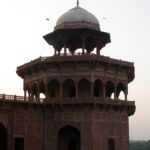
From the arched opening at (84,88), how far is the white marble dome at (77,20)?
204 inches

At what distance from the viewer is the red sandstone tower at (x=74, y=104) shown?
3203cm

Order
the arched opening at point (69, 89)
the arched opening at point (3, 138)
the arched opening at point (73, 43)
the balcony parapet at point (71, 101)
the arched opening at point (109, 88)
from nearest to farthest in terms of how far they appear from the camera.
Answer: the balcony parapet at point (71, 101) → the arched opening at point (3, 138) → the arched opening at point (69, 89) → the arched opening at point (109, 88) → the arched opening at point (73, 43)

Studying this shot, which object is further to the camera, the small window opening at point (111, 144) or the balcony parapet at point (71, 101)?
the small window opening at point (111, 144)

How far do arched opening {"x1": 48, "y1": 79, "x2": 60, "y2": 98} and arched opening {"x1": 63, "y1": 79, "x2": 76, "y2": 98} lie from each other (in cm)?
66

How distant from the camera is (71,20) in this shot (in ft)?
119

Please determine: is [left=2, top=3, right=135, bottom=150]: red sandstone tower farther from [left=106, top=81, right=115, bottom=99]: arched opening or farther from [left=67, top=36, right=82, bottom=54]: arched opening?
[left=67, top=36, right=82, bottom=54]: arched opening

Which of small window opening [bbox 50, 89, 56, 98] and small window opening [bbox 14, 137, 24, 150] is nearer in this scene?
small window opening [bbox 14, 137, 24, 150]

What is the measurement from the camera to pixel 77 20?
118 ft

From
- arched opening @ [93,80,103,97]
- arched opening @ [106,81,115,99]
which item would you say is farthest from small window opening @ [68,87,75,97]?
arched opening @ [106,81,115,99]

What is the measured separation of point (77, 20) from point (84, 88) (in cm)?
657

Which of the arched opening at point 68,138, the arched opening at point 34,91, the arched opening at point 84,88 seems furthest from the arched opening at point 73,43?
the arched opening at point 68,138

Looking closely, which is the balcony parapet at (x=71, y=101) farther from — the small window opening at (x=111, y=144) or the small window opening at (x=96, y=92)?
the small window opening at (x=111, y=144)

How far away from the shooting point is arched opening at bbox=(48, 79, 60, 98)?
3450cm

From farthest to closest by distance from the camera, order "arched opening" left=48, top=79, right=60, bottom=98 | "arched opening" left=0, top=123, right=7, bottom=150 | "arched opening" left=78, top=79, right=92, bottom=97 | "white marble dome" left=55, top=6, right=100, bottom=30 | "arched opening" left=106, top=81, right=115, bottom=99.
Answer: "white marble dome" left=55, top=6, right=100, bottom=30
"arched opening" left=106, top=81, right=115, bottom=99
"arched opening" left=48, top=79, right=60, bottom=98
"arched opening" left=78, top=79, right=92, bottom=97
"arched opening" left=0, top=123, right=7, bottom=150
